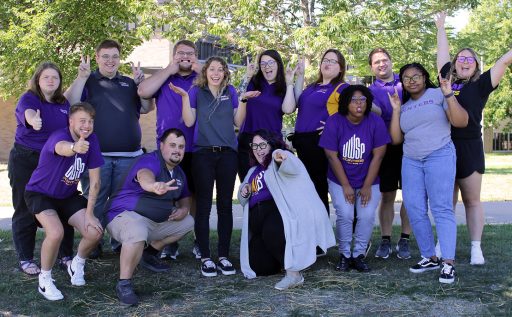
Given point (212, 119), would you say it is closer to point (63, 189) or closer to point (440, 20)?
point (63, 189)

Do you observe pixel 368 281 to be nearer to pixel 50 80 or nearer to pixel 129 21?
pixel 50 80

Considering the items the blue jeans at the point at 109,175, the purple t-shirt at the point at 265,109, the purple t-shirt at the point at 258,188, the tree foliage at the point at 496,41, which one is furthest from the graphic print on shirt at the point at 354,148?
the tree foliage at the point at 496,41

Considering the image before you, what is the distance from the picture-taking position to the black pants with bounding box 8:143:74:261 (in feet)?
18.4

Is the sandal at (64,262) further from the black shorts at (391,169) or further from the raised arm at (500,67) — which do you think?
the raised arm at (500,67)

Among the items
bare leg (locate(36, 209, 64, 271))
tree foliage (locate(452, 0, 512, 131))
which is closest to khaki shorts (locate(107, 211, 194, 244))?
bare leg (locate(36, 209, 64, 271))

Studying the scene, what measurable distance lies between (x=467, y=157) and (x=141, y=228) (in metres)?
3.03

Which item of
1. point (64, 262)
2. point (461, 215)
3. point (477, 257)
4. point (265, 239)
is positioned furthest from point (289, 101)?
point (461, 215)

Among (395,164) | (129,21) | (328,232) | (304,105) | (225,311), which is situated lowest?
(225,311)

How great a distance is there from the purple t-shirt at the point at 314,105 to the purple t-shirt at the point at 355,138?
0.90 feet

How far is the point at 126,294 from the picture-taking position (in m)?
4.83

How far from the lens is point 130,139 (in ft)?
19.6

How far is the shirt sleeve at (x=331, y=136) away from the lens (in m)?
5.76

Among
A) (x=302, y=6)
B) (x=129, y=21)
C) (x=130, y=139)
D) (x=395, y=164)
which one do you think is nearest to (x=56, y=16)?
(x=129, y=21)

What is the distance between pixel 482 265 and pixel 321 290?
1.76 meters
